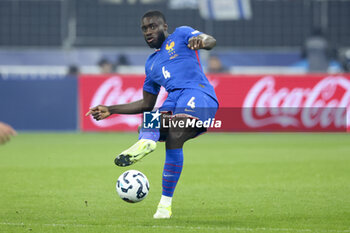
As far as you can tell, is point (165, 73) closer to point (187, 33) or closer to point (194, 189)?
point (187, 33)

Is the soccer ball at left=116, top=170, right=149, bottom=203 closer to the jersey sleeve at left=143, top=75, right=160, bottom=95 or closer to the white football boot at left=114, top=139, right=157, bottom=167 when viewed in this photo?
the white football boot at left=114, top=139, right=157, bottom=167

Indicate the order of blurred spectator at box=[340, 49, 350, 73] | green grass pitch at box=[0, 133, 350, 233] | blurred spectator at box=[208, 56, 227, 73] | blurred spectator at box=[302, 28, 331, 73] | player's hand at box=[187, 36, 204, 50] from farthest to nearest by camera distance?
blurred spectator at box=[302, 28, 331, 73] → blurred spectator at box=[340, 49, 350, 73] → blurred spectator at box=[208, 56, 227, 73] → green grass pitch at box=[0, 133, 350, 233] → player's hand at box=[187, 36, 204, 50]

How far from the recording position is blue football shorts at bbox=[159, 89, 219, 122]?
7402 millimetres

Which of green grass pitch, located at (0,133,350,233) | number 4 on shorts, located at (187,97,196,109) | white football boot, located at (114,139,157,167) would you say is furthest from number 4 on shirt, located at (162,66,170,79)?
green grass pitch, located at (0,133,350,233)

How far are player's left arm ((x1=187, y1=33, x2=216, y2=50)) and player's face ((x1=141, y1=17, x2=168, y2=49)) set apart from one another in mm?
735

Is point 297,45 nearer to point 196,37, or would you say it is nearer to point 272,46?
point 272,46

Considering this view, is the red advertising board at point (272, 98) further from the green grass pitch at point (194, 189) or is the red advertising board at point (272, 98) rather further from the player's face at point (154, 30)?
the player's face at point (154, 30)

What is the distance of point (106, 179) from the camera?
11.2m

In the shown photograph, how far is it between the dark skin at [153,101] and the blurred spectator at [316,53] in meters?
16.3

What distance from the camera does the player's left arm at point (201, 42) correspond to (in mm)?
6918

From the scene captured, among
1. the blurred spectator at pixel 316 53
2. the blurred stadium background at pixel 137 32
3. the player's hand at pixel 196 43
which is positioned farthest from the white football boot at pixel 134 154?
the blurred stadium background at pixel 137 32

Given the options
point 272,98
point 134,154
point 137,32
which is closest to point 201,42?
point 134,154

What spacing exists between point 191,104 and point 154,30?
37.0 inches

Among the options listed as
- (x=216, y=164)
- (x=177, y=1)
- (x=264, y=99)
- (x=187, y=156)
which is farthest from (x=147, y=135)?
(x=177, y=1)
